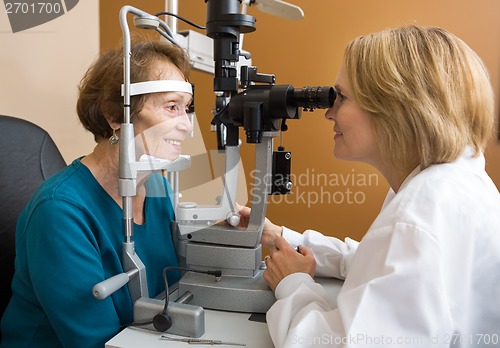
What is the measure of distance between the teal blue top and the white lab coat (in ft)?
1.33

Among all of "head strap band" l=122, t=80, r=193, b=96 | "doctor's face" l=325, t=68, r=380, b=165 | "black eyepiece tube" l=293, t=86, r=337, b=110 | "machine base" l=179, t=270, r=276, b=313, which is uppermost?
"head strap band" l=122, t=80, r=193, b=96

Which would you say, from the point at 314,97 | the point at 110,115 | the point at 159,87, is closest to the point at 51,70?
the point at 110,115

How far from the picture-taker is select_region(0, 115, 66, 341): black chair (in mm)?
1284

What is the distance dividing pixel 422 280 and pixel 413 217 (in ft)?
0.36

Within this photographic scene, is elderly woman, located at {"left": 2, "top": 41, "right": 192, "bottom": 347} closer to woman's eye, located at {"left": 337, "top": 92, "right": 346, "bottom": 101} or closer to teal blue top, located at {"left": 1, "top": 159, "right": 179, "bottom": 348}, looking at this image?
teal blue top, located at {"left": 1, "top": 159, "right": 179, "bottom": 348}

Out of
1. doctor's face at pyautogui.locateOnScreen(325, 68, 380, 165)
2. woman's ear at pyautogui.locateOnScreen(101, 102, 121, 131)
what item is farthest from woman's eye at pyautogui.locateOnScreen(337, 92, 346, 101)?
woman's ear at pyautogui.locateOnScreen(101, 102, 121, 131)

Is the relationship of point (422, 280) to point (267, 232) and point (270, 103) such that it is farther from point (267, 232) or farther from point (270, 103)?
point (267, 232)

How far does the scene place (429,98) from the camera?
0.89m

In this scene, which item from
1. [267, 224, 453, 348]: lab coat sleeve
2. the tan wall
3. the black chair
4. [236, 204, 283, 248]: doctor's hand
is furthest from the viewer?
the tan wall

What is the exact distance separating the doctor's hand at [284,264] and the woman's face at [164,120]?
1.31 feet

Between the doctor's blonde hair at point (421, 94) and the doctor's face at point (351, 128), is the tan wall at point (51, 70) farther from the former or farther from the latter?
the doctor's blonde hair at point (421, 94)

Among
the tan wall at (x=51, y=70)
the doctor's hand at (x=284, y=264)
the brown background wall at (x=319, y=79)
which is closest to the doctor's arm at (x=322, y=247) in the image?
the doctor's hand at (x=284, y=264)

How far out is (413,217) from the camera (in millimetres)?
770

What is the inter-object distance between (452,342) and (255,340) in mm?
377
